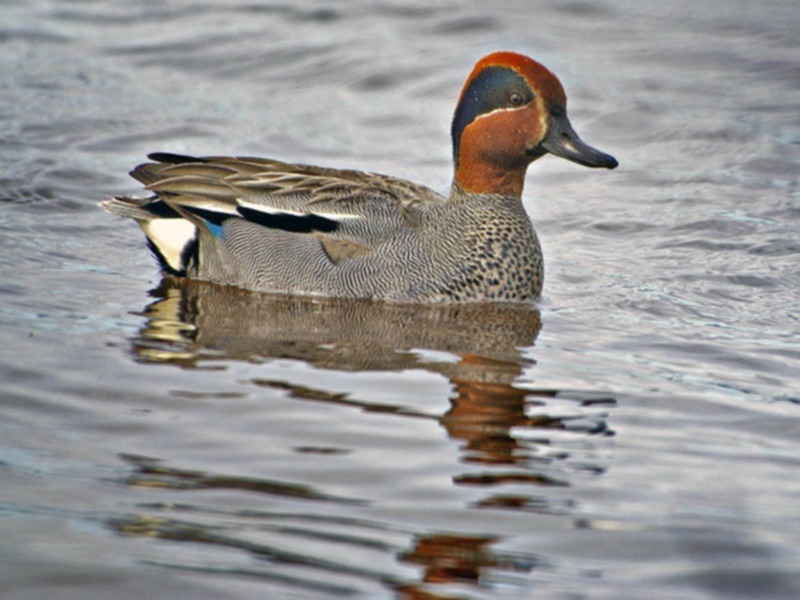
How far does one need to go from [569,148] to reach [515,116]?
14.3 inches

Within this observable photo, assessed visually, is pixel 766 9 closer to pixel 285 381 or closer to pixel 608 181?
pixel 608 181

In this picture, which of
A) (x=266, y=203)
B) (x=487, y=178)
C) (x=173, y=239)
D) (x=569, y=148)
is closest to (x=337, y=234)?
(x=266, y=203)

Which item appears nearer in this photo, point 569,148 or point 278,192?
point 569,148

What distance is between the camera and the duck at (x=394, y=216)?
7.94 m

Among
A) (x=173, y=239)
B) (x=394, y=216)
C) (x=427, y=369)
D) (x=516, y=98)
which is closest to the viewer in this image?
(x=427, y=369)

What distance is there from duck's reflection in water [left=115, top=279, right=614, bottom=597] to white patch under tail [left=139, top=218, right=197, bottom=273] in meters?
0.18

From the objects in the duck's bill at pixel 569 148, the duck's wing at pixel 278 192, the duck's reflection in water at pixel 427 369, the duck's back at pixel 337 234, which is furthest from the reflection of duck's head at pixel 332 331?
the duck's bill at pixel 569 148

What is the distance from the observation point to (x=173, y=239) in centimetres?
841

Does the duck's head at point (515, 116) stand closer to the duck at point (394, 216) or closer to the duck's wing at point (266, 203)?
the duck at point (394, 216)

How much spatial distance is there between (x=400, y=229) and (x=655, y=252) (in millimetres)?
2121

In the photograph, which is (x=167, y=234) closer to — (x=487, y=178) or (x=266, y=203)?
(x=266, y=203)

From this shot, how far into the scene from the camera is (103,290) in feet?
26.1

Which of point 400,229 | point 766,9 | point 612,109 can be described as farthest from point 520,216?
point 766,9

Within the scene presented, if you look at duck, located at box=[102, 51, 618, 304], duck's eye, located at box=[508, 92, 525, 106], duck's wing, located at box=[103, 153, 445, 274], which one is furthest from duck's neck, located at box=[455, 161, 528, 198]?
duck's eye, located at box=[508, 92, 525, 106]
